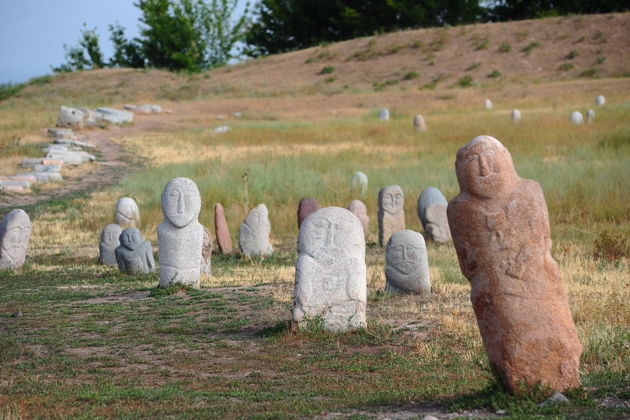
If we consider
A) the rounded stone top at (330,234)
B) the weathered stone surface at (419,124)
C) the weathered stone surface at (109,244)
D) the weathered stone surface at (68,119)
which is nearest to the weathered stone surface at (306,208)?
the weathered stone surface at (109,244)

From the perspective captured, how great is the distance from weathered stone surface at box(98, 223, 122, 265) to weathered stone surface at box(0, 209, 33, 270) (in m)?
1.20

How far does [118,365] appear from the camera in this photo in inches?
320

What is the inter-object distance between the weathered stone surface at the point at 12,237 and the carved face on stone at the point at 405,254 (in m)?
6.03

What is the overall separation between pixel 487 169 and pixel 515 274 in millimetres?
743

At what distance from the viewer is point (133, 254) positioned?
13445mm

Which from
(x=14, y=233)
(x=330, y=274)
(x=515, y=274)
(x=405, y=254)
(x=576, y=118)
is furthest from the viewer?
(x=576, y=118)

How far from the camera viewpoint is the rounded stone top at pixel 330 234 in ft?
29.5

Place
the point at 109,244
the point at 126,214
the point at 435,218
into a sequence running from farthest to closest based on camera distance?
the point at 126,214 < the point at 435,218 < the point at 109,244

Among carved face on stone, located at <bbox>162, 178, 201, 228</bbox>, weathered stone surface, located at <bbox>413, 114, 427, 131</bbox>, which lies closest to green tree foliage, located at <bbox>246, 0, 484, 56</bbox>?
weathered stone surface, located at <bbox>413, 114, 427, 131</bbox>

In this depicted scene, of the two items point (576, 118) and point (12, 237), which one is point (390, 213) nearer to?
point (12, 237)

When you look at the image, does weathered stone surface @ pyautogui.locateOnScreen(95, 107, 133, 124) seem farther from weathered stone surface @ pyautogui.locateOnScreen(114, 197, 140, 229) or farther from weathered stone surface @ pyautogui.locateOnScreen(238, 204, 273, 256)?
weathered stone surface @ pyautogui.locateOnScreen(238, 204, 273, 256)

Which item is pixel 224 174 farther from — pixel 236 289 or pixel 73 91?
pixel 73 91

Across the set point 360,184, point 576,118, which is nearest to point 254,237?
point 360,184

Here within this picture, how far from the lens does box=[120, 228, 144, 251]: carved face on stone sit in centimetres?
1347
